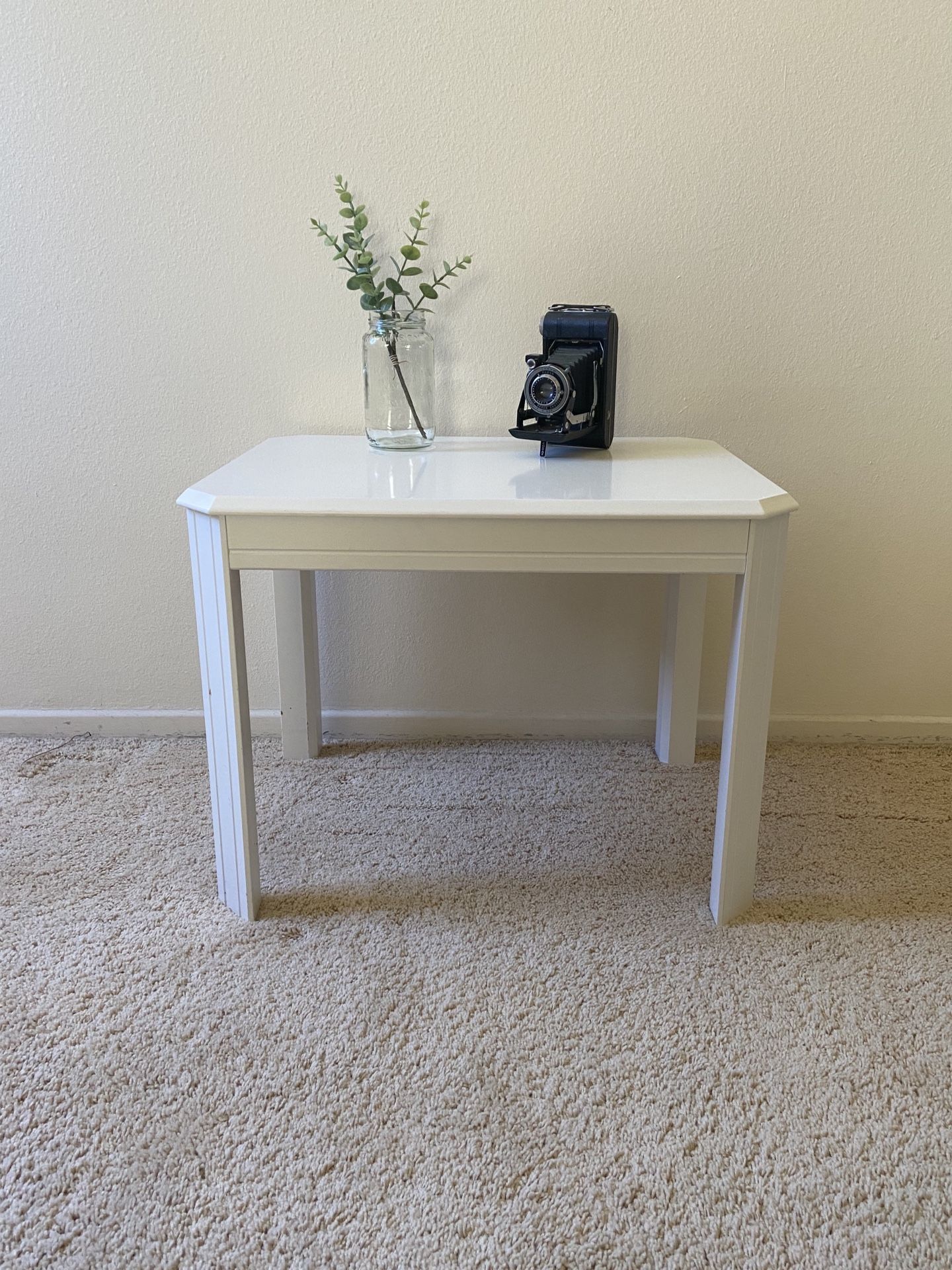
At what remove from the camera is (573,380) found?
4.62 feet

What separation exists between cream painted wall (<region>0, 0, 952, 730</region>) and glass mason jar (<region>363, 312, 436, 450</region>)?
13cm

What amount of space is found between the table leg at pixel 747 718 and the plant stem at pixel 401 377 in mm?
→ 606

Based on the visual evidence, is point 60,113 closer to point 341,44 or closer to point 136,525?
point 341,44

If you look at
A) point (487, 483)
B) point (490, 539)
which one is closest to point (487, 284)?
point (487, 483)

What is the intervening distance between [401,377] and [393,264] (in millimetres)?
246

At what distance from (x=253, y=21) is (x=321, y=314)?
45 cm

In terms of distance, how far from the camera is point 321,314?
1.66 meters

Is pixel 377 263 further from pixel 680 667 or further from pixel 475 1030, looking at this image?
pixel 475 1030

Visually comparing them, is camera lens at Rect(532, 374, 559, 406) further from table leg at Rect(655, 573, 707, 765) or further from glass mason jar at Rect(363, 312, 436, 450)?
table leg at Rect(655, 573, 707, 765)

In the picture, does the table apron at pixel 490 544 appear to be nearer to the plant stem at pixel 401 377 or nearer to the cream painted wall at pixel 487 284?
the plant stem at pixel 401 377

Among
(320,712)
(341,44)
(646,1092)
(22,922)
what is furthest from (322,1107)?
(341,44)

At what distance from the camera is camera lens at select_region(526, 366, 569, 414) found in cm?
139

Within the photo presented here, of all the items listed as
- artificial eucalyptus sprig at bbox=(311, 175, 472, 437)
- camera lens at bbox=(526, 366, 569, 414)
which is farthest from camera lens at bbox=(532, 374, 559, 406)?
artificial eucalyptus sprig at bbox=(311, 175, 472, 437)

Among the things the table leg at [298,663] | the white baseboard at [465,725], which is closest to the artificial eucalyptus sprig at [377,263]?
the table leg at [298,663]
